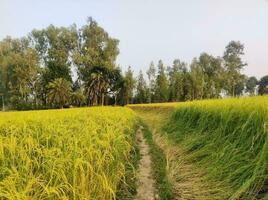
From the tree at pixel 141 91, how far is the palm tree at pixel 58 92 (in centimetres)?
1893

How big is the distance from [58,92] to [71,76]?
7.02m

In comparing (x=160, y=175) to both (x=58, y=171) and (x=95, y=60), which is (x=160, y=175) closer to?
(x=58, y=171)

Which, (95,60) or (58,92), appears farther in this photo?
(95,60)

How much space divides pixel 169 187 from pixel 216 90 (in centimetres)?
6853

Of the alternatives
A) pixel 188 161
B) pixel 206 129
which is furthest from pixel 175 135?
pixel 188 161

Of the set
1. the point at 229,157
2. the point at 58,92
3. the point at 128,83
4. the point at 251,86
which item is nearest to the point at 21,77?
the point at 58,92

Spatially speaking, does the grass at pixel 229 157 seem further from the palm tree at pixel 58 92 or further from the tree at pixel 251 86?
the palm tree at pixel 58 92

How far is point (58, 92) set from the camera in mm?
50219

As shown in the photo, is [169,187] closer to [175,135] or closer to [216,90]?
[175,135]

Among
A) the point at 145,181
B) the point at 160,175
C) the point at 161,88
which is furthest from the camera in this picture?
the point at 161,88

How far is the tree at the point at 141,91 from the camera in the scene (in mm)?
65562

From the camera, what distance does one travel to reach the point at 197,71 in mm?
72000

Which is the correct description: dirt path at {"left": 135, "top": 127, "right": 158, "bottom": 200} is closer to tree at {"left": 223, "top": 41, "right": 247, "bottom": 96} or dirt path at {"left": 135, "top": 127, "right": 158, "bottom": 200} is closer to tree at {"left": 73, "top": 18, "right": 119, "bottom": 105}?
tree at {"left": 73, "top": 18, "right": 119, "bottom": 105}

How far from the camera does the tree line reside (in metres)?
52.1
